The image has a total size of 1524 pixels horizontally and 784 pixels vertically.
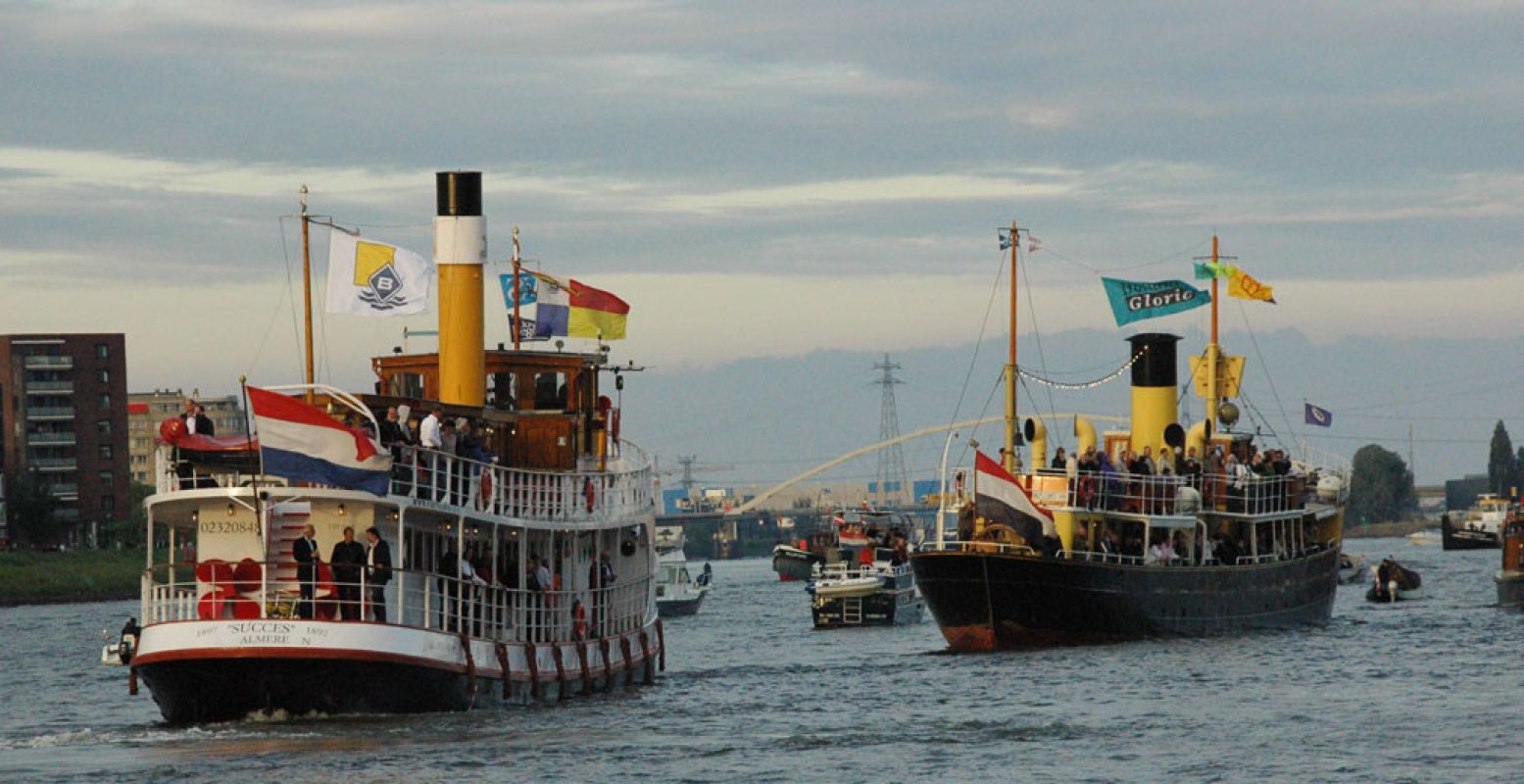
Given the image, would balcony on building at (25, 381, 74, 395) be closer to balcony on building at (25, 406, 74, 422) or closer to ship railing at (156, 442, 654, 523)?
balcony on building at (25, 406, 74, 422)

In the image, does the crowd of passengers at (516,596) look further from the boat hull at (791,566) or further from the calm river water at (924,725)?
the boat hull at (791,566)

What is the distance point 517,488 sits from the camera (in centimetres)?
4184

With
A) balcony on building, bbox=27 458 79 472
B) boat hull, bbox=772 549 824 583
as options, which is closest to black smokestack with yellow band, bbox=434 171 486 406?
boat hull, bbox=772 549 824 583

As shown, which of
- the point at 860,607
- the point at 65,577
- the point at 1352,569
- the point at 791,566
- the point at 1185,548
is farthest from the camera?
the point at 791,566

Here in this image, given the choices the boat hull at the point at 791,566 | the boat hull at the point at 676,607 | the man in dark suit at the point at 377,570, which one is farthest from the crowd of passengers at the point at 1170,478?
the boat hull at the point at 791,566

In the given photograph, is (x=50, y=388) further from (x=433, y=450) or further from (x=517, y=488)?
(x=433, y=450)

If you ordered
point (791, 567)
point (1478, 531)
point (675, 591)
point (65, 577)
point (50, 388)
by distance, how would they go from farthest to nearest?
point (1478, 531), point (50, 388), point (791, 567), point (65, 577), point (675, 591)

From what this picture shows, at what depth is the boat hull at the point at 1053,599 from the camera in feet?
193

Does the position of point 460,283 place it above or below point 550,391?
above

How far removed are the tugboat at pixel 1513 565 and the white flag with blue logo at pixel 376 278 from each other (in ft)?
144

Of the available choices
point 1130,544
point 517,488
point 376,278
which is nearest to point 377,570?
point 517,488

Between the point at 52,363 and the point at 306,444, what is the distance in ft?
485

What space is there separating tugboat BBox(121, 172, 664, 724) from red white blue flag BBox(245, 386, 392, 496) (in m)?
0.03

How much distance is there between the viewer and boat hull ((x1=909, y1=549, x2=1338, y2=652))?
58.8m
